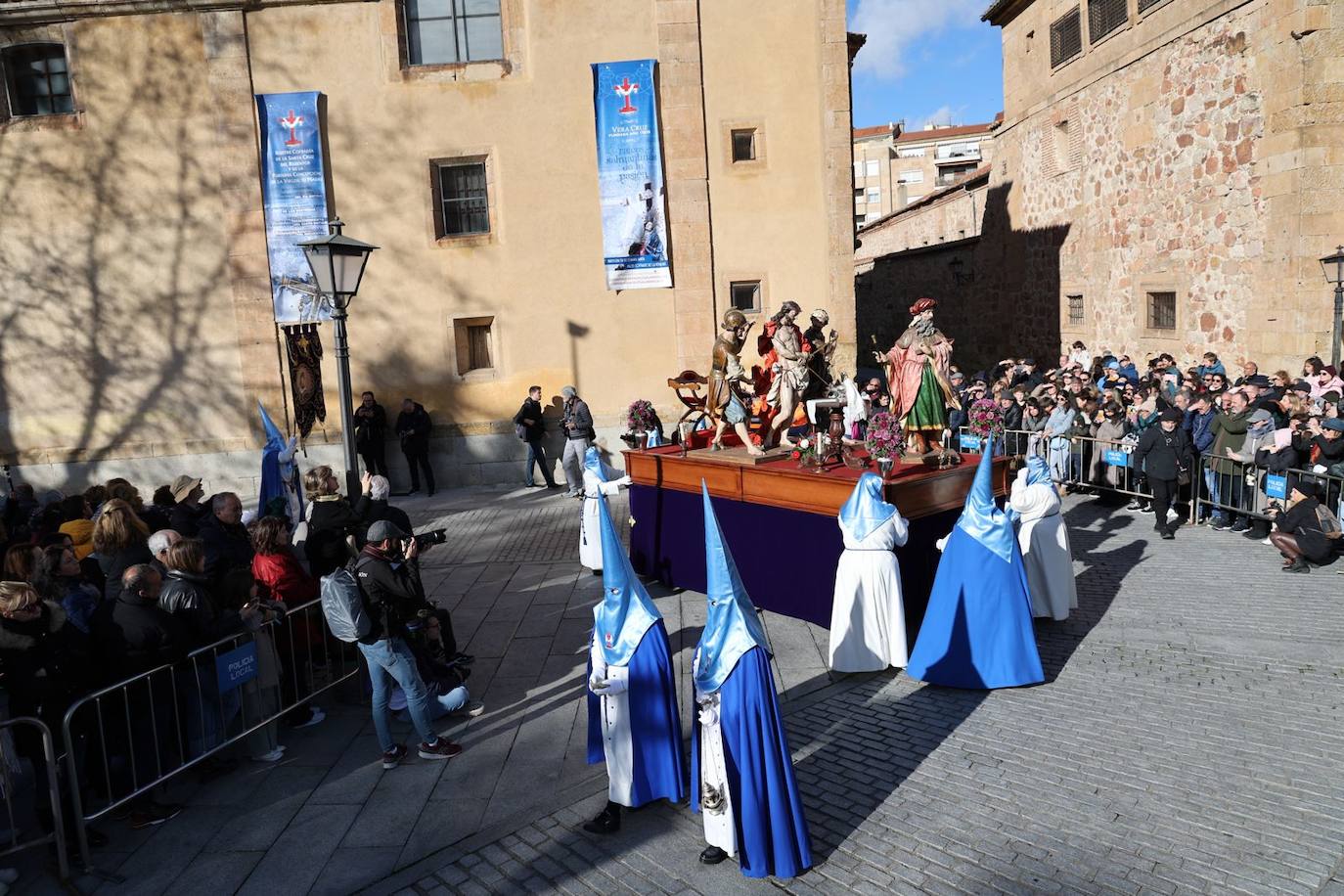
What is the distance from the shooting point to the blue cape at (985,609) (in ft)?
24.3

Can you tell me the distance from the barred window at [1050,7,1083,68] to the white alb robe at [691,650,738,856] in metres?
21.3

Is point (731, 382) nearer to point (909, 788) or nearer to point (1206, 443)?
point (909, 788)

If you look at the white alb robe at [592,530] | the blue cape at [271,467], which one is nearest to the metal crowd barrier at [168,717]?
the blue cape at [271,467]

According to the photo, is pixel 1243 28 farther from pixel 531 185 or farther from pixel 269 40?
pixel 269 40

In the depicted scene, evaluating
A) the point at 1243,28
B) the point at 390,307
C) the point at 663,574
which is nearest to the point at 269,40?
the point at 390,307

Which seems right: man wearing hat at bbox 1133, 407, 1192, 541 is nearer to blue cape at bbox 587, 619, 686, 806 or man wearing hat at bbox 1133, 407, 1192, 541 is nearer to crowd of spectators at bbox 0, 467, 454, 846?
blue cape at bbox 587, 619, 686, 806

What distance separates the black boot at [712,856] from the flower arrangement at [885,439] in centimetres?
434

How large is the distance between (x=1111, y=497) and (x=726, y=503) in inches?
288

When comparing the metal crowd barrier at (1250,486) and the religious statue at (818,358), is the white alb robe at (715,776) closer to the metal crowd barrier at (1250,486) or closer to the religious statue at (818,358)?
the religious statue at (818,358)

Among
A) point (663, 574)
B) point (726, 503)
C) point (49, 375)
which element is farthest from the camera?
point (49, 375)

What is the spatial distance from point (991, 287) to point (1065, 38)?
712cm

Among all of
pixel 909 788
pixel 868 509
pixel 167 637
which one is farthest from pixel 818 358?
pixel 167 637

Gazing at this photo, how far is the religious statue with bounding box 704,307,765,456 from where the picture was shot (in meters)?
10.0

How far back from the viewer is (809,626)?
912 centimetres
